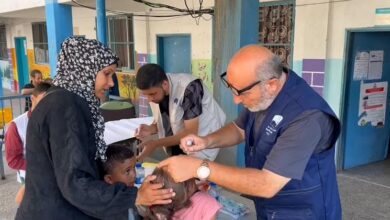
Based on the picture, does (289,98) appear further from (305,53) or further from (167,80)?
(305,53)

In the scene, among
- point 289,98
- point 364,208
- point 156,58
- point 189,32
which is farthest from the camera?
point 156,58

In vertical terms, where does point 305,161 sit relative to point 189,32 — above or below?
below

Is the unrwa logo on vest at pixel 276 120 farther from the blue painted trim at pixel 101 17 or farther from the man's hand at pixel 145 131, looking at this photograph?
the blue painted trim at pixel 101 17

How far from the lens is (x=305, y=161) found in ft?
4.72

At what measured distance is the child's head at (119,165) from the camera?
1845 mm

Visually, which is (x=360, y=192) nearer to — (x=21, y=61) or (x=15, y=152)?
(x=15, y=152)

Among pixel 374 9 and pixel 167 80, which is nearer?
pixel 167 80

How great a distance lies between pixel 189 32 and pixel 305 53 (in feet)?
9.16

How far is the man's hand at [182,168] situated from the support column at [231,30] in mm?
1883

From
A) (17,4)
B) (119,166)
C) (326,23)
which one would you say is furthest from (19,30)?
(119,166)

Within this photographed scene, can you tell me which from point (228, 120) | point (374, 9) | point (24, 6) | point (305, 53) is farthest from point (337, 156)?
point (24, 6)

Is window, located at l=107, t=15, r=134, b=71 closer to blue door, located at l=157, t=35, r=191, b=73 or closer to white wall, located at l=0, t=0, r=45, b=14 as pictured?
blue door, located at l=157, t=35, r=191, b=73

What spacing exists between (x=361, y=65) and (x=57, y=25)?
16.9ft

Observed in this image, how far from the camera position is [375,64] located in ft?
16.7
